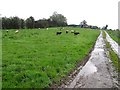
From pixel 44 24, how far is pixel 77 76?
319ft

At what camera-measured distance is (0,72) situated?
1574 cm

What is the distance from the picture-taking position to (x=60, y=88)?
44.0 feet

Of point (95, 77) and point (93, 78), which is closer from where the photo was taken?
point (93, 78)

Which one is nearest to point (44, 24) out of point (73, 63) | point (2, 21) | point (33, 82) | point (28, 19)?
point (28, 19)

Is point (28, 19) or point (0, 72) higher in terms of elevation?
point (28, 19)

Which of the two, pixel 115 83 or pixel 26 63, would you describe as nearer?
pixel 115 83

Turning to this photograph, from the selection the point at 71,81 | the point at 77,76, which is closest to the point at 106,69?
the point at 77,76

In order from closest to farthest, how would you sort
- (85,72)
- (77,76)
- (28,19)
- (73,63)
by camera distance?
(77,76) < (85,72) < (73,63) < (28,19)

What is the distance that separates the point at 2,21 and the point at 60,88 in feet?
279

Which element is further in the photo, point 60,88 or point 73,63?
point 73,63

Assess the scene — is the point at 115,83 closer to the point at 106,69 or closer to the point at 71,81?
the point at 71,81

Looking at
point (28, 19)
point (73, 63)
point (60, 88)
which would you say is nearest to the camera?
point (60, 88)

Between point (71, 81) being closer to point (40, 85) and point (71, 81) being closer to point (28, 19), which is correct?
point (40, 85)

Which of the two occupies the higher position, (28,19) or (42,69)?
(28,19)
